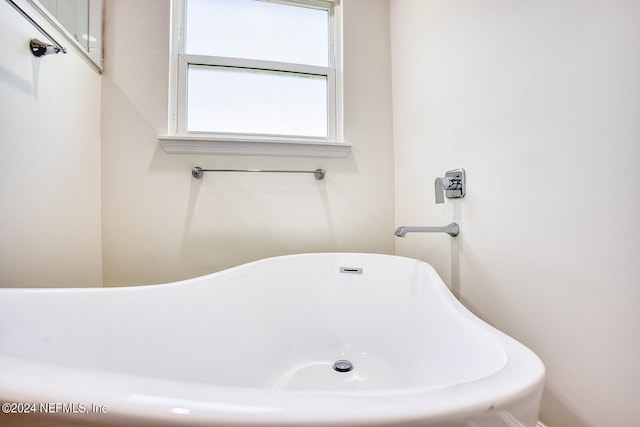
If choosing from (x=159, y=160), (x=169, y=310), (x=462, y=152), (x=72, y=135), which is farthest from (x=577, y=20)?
(x=72, y=135)

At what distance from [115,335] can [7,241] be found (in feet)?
1.42

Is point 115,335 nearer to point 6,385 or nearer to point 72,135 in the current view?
point 6,385

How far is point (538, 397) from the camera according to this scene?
344 mm

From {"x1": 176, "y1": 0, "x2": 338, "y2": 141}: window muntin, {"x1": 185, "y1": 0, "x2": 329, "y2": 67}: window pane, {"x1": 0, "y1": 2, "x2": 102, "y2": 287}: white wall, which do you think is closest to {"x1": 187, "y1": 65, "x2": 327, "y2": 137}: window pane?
{"x1": 176, "y1": 0, "x2": 338, "y2": 141}: window muntin

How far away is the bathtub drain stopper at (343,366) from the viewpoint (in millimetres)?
1021

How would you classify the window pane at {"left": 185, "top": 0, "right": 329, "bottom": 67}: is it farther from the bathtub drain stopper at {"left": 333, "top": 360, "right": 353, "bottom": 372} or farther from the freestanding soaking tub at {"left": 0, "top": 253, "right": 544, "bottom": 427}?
the bathtub drain stopper at {"left": 333, "top": 360, "right": 353, "bottom": 372}

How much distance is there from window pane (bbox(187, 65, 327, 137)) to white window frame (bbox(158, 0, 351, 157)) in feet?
0.13

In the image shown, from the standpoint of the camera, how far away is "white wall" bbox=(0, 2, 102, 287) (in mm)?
753

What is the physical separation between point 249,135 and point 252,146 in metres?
0.12

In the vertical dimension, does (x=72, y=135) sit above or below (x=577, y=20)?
below

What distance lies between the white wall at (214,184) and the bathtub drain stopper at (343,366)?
1.86 ft

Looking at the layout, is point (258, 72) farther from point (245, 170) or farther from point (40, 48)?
point (40, 48)

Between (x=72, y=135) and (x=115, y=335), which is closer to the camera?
(x=115, y=335)

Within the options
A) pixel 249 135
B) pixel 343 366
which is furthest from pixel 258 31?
pixel 343 366
